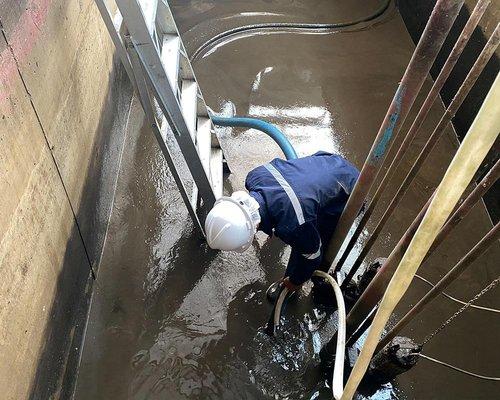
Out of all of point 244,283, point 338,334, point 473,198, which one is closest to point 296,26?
point 244,283

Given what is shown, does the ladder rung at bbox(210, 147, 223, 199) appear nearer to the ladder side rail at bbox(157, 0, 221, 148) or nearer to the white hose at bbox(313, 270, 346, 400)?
the ladder side rail at bbox(157, 0, 221, 148)

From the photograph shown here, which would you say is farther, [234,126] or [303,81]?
[303,81]

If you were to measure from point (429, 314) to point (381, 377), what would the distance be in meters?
0.65

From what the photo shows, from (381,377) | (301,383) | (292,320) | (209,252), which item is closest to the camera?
(381,377)

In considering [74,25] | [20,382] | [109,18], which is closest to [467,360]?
[20,382]

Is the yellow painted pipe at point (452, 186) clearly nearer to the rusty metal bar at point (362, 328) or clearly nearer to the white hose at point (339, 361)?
the white hose at point (339, 361)

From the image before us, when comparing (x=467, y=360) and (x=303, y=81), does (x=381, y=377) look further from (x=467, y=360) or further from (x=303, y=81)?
(x=303, y=81)

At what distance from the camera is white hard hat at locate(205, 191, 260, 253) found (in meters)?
2.31

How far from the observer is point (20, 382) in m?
2.08

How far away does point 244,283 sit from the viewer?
307 cm

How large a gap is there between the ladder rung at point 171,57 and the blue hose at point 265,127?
Result: 38.5 inches

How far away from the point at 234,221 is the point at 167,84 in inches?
30.9

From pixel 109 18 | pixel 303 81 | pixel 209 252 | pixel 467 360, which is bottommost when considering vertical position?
pixel 467 360

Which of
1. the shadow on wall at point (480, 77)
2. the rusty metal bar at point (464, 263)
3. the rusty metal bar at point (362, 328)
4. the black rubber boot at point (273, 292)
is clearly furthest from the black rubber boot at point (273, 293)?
the shadow on wall at point (480, 77)
